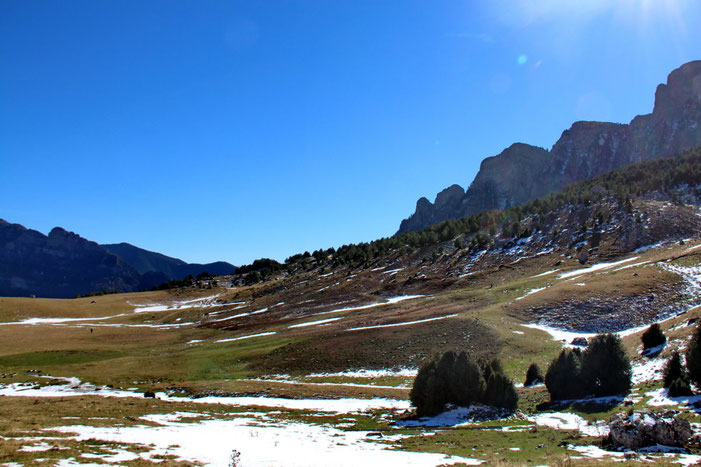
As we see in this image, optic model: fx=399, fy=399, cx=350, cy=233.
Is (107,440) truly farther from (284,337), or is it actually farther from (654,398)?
(284,337)

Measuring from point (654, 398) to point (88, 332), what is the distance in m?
91.7

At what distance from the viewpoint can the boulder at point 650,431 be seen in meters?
15.4

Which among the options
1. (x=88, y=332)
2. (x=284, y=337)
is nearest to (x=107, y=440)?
(x=284, y=337)

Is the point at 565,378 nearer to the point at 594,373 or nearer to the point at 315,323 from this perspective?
the point at 594,373

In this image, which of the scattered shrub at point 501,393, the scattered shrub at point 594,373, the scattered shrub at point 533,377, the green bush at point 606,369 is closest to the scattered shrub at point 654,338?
the scattered shrub at point 533,377

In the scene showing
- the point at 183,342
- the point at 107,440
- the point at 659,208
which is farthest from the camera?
the point at 659,208

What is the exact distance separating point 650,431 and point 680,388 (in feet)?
30.6

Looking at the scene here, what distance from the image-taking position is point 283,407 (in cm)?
2862

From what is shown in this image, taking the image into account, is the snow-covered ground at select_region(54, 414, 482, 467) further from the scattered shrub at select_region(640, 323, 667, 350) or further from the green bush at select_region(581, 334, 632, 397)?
the scattered shrub at select_region(640, 323, 667, 350)

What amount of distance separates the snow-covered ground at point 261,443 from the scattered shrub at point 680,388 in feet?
50.9

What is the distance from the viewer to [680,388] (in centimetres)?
2230

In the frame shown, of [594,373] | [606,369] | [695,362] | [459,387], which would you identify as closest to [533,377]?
[594,373]

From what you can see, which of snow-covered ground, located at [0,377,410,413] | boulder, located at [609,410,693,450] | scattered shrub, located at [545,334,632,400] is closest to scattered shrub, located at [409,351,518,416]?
snow-covered ground, located at [0,377,410,413]

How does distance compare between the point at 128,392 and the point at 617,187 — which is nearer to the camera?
the point at 128,392
